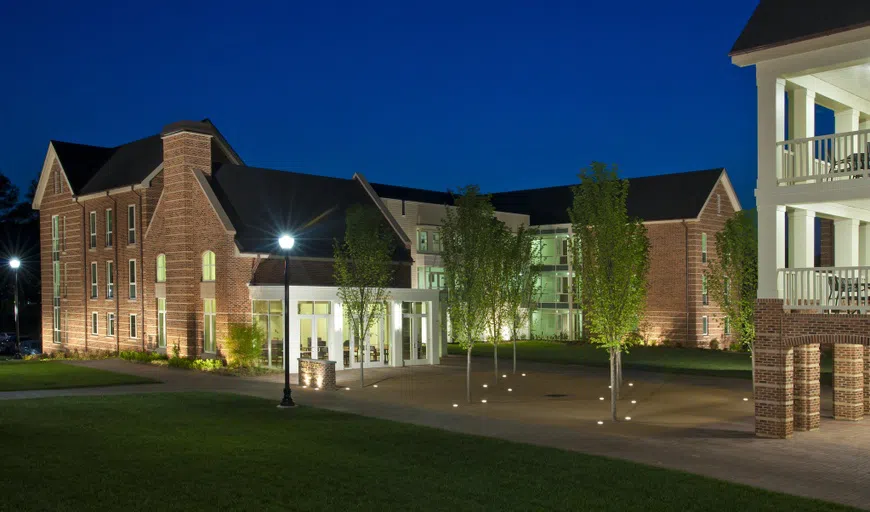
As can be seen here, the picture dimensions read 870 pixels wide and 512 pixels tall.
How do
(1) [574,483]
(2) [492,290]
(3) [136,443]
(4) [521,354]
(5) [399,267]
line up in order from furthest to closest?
(4) [521,354] → (5) [399,267] → (2) [492,290] → (3) [136,443] → (1) [574,483]

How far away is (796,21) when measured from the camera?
55.8ft

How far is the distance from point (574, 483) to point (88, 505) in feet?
23.4

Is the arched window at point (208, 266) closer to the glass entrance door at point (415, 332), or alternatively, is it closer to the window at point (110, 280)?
the glass entrance door at point (415, 332)

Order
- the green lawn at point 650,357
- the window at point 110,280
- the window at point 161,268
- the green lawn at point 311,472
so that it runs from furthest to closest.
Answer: the window at point 110,280
the window at point 161,268
the green lawn at point 650,357
the green lawn at point 311,472

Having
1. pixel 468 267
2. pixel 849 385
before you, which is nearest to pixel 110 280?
pixel 468 267

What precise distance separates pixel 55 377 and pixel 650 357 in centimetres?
2686

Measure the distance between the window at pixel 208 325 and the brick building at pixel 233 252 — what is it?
0.20ft

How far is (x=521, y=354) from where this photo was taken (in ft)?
134

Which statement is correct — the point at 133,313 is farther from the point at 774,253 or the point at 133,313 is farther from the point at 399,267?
the point at 774,253

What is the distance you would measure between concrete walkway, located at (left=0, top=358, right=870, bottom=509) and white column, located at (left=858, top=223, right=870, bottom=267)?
4.94 m

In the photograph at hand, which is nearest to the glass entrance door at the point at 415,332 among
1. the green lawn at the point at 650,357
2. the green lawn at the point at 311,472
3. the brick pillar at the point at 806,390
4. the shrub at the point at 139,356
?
the green lawn at the point at 650,357

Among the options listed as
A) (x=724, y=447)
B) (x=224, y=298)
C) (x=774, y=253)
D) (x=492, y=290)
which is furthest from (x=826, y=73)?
(x=224, y=298)

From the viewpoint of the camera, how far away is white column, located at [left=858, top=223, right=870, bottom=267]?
2122cm

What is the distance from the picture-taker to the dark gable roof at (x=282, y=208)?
3316cm
